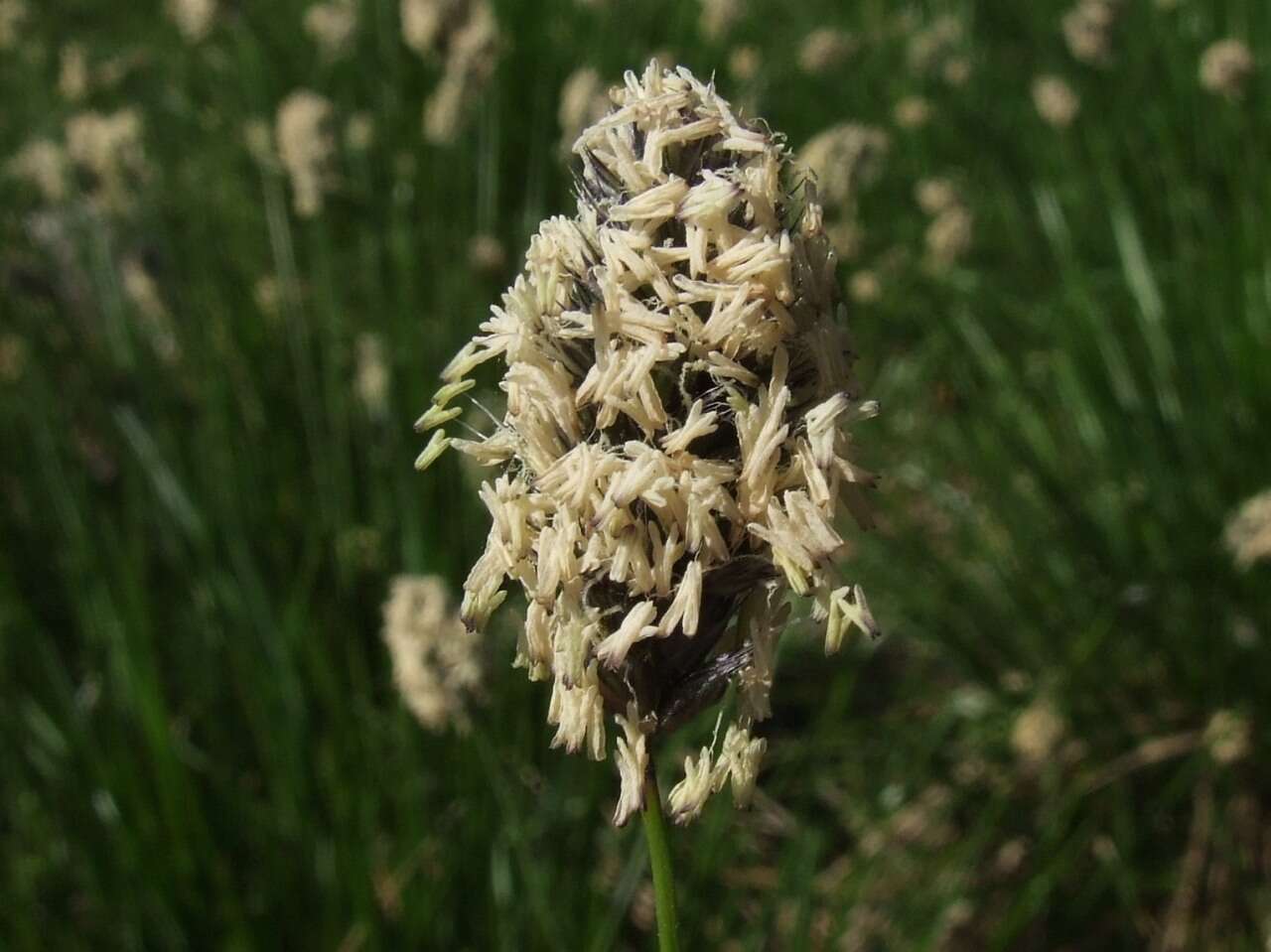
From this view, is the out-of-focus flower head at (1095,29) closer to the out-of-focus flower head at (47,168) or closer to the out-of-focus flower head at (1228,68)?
the out-of-focus flower head at (1228,68)

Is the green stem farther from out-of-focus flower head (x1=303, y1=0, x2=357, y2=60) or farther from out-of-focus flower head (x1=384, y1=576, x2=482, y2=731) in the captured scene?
out-of-focus flower head (x1=303, y1=0, x2=357, y2=60)

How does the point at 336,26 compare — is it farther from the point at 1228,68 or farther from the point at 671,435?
the point at 671,435

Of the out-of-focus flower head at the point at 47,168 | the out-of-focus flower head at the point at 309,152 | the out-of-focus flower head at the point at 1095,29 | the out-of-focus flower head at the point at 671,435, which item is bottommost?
the out-of-focus flower head at the point at 1095,29

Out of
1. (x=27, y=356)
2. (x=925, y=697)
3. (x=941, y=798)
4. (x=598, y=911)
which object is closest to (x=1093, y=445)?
(x=925, y=697)

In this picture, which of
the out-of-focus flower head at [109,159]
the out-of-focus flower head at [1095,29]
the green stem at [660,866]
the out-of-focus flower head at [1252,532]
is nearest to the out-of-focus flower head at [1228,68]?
the out-of-focus flower head at [1095,29]

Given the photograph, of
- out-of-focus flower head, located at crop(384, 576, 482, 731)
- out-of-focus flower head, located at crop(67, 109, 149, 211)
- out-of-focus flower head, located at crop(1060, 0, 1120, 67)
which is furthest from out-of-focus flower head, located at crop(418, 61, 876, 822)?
out-of-focus flower head, located at crop(1060, 0, 1120, 67)

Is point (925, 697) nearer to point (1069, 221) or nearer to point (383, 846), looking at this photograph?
point (383, 846)
